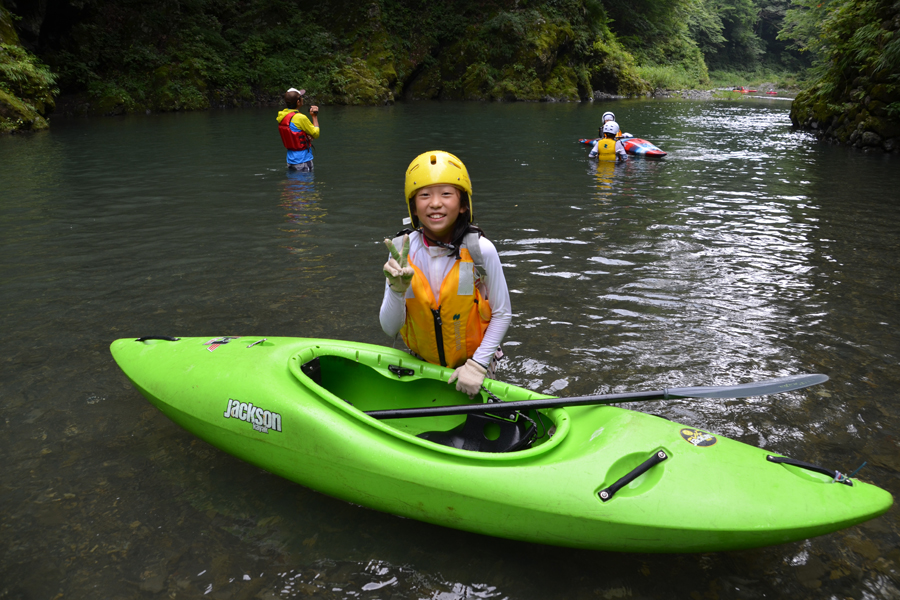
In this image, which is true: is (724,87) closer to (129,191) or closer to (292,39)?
(292,39)

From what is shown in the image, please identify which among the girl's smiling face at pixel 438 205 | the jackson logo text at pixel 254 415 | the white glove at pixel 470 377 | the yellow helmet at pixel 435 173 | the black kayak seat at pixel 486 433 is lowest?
the black kayak seat at pixel 486 433

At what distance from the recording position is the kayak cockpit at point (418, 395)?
264 centimetres

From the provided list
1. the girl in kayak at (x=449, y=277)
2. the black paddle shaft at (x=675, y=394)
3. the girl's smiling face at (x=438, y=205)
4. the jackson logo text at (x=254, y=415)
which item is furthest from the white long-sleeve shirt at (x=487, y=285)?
the jackson logo text at (x=254, y=415)

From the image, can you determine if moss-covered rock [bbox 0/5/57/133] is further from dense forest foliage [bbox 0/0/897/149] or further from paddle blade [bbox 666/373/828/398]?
paddle blade [bbox 666/373/828/398]

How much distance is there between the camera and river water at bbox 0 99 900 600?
7.32ft

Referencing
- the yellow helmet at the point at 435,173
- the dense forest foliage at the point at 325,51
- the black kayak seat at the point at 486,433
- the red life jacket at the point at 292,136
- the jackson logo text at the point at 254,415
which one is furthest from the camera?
the dense forest foliage at the point at 325,51

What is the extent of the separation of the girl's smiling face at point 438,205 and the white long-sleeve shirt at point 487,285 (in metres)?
0.14

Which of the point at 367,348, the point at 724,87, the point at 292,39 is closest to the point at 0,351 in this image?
the point at 367,348

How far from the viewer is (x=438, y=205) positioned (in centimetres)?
247

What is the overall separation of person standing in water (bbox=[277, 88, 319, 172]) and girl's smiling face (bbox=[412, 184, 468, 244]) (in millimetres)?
6573

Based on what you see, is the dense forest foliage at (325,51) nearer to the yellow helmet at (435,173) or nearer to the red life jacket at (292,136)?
the red life jacket at (292,136)

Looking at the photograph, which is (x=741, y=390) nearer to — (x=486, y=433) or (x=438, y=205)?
(x=486, y=433)

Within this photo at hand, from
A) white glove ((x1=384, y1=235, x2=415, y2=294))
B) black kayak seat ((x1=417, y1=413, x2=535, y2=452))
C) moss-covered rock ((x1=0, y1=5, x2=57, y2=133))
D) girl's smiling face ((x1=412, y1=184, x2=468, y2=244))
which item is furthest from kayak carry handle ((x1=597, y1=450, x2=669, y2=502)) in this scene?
moss-covered rock ((x1=0, y1=5, x2=57, y2=133))

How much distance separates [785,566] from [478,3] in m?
29.4
